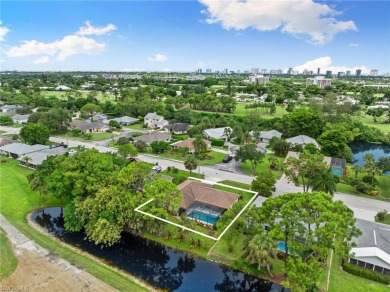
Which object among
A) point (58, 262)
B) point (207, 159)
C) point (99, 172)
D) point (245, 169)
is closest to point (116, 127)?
point (207, 159)

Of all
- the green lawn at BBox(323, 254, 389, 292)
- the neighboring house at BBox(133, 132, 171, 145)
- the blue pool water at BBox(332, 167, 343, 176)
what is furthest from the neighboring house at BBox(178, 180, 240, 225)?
the neighboring house at BBox(133, 132, 171, 145)

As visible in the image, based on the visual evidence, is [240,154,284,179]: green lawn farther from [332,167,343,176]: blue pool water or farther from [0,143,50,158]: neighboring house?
[0,143,50,158]: neighboring house

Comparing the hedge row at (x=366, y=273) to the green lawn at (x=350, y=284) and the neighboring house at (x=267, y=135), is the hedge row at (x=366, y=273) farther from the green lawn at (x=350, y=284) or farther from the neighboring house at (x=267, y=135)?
the neighboring house at (x=267, y=135)

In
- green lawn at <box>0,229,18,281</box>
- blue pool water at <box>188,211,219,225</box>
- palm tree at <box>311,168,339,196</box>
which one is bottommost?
green lawn at <box>0,229,18,281</box>

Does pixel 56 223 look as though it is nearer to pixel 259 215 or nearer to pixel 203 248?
pixel 203 248

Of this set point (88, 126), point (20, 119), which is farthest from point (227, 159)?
point (20, 119)

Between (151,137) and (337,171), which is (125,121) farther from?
(337,171)
